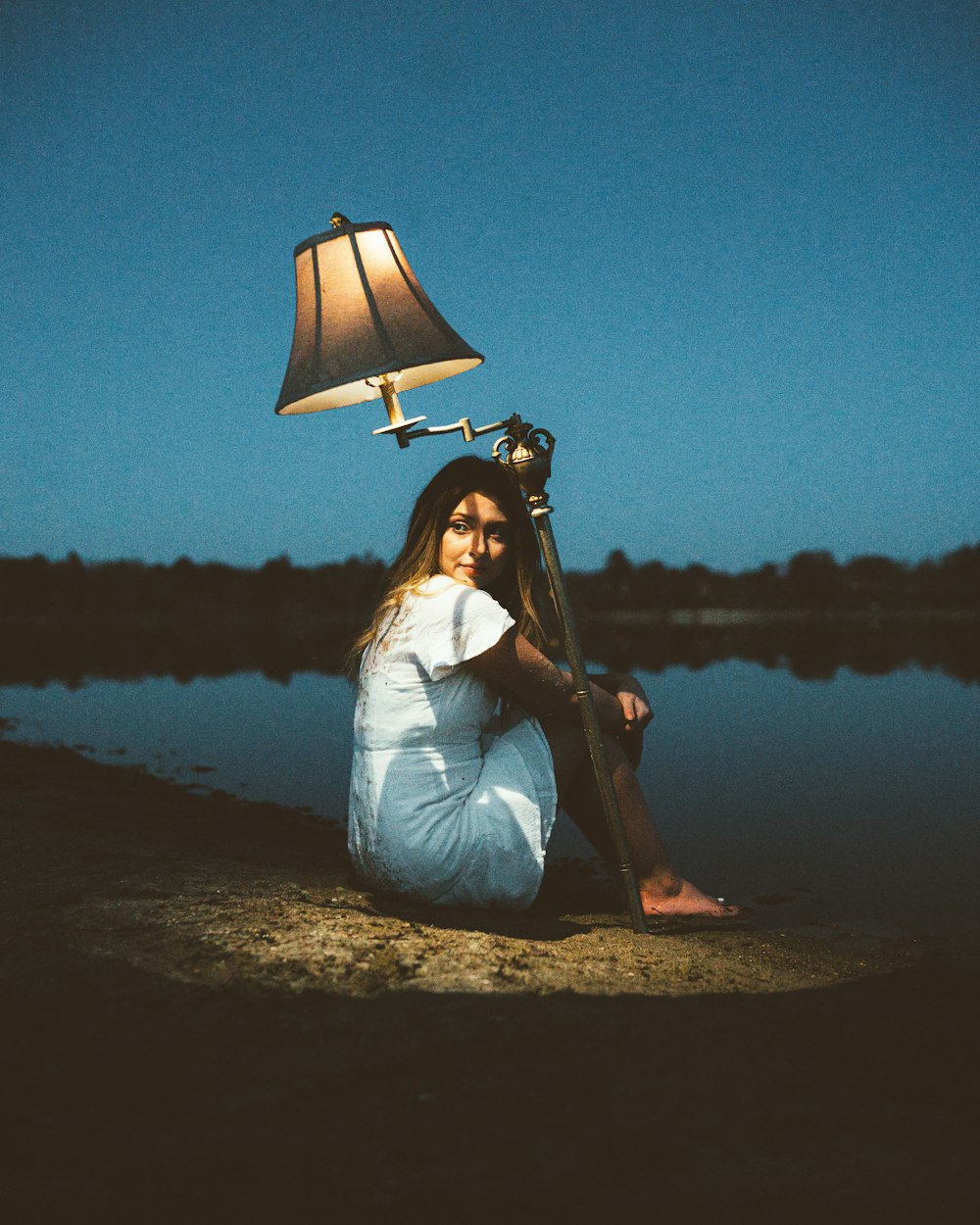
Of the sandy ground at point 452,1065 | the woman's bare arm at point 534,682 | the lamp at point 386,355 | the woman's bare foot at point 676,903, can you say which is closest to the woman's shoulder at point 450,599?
the woman's bare arm at point 534,682

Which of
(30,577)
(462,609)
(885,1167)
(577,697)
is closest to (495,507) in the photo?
(462,609)

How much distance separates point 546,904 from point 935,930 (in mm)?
1760

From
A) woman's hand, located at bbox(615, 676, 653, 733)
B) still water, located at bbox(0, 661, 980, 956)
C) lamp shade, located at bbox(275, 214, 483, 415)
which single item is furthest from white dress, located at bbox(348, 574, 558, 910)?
still water, located at bbox(0, 661, 980, 956)

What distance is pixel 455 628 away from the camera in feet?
9.45

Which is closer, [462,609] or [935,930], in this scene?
[462,609]

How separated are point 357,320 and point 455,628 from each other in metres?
0.97

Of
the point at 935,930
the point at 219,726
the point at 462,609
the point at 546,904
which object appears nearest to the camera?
the point at 462,609

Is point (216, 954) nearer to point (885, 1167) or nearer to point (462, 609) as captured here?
point (462, 609)

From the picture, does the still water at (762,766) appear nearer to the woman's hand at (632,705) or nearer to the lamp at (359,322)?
the woman's hand at (632,705)

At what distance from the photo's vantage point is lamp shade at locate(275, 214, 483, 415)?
2.62 metres

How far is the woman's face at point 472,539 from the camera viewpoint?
10.2ft

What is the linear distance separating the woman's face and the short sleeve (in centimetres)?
17

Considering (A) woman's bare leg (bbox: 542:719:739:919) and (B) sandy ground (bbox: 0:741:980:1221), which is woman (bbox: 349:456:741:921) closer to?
(A) woman's bare leg (bbox: 542:719:739:919)

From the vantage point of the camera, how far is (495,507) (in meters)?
3.14
